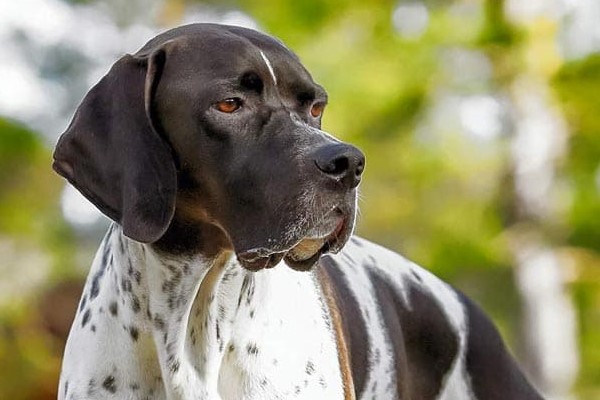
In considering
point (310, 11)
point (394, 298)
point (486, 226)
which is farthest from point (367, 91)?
point (394, 298)

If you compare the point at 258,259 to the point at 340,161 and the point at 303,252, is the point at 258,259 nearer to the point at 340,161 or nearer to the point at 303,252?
the point at 303,252

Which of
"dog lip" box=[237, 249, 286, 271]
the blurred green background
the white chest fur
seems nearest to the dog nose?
"dog lip" box=[237, 249, 286, 271]

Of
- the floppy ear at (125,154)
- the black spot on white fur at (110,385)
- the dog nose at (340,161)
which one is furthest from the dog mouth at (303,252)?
the black spot on white fur at (110,385)

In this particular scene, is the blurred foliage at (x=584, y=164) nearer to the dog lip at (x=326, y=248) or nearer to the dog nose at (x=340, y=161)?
the dog lip at (x=326, y=248)

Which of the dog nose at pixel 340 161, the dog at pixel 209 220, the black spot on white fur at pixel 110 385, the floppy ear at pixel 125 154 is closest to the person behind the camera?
the dog nose at pixel 340 161

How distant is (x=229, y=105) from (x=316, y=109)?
31 centimetres

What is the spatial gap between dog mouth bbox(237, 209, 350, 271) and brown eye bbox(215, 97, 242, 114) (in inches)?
16.1

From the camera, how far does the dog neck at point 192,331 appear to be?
184 inches

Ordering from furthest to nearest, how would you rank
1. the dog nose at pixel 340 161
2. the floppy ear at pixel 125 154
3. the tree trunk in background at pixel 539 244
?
the tree trunk in background at pixel 539 244 → the floppy ear at pixel 125 154 → the dog nose at pixel 340 161

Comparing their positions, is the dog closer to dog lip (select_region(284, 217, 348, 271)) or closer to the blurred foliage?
dog lip (select_region(284, 217, 348, 271))

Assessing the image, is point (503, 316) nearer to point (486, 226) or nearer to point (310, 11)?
point (486, 226)

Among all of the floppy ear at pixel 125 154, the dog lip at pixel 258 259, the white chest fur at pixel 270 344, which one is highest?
the floppy ear at pixel 125 154

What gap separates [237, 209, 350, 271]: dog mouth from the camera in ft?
14.5

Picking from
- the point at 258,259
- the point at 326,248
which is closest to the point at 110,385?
the point at 258,259
